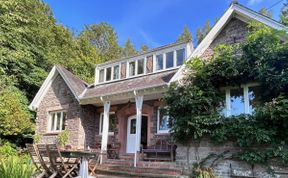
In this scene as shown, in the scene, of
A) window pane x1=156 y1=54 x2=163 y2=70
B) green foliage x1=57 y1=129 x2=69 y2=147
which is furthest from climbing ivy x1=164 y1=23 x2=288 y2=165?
green foliage x1=57 y1=129 x2=69 y2=147

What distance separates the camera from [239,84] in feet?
34.1

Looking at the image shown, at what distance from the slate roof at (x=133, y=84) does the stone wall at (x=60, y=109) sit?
47.9 inches

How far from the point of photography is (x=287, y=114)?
845 centimetres

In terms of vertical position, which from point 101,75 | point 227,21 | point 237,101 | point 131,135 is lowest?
point 131,135

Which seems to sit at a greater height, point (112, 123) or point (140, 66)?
point (140, 66)

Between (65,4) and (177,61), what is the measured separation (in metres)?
18.9

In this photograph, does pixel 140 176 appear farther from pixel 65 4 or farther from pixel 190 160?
pixel 65 4

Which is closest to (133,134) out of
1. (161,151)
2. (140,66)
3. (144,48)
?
(161,151)

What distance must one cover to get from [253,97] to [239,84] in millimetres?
678

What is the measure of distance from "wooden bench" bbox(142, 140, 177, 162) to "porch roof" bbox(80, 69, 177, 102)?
2797 millimetres

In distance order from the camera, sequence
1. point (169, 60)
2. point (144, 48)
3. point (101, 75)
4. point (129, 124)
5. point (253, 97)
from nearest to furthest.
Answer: point (253, 97), point (169, 60), point (129, 124), point (101, 75), point (144, 48)

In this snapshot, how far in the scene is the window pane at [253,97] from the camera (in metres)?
10.00

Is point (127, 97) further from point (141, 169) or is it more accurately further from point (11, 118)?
point (11, 118)

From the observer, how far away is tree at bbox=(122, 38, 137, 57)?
38706mm
